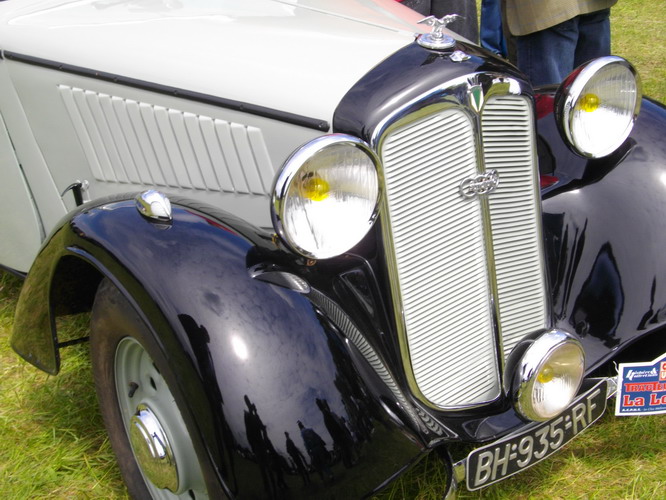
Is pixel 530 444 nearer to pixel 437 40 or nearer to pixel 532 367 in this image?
pixel 532 367

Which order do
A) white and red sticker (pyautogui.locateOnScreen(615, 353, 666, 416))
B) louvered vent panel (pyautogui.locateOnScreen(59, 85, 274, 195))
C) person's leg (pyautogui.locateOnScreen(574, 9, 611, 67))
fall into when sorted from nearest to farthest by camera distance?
white and red sticker (pyautogui.locateOnScreen(615, 353, 666, 416)), louvered vent panel (pyautogui.locateOnScreen(59, 85, 274, 195)), person's leg (pyautogui.locateOnScreen(574, 9, 611, 67))

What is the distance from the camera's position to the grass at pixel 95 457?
2.09 metres

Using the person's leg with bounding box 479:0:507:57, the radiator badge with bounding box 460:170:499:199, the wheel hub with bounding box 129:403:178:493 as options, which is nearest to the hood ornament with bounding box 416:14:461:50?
the radiator badge with bounding box 460:170:499:199

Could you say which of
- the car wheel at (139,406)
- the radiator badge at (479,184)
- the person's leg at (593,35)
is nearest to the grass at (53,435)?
the car wheel at (139,406)

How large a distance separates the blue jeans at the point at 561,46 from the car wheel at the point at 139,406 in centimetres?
237

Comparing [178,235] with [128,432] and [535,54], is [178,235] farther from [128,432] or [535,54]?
[535,54]

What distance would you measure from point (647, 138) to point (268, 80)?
1128mm

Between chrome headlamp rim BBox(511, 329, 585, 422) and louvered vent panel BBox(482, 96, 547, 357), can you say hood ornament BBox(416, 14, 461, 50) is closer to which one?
louvered vent panel BBox(482, 96, 547, 357)

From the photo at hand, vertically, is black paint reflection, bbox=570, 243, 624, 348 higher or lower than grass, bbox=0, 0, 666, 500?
higher

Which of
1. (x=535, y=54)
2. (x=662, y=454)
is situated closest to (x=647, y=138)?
(x=662, y=454)

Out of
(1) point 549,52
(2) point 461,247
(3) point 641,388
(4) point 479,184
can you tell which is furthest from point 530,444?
(1) point 549,52

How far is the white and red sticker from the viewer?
1.90m

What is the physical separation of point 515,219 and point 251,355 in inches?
30.6

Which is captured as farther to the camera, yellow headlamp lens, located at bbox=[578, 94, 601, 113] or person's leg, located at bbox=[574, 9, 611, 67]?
person's leg, located at bbox=[574, 9, 611, 67]
